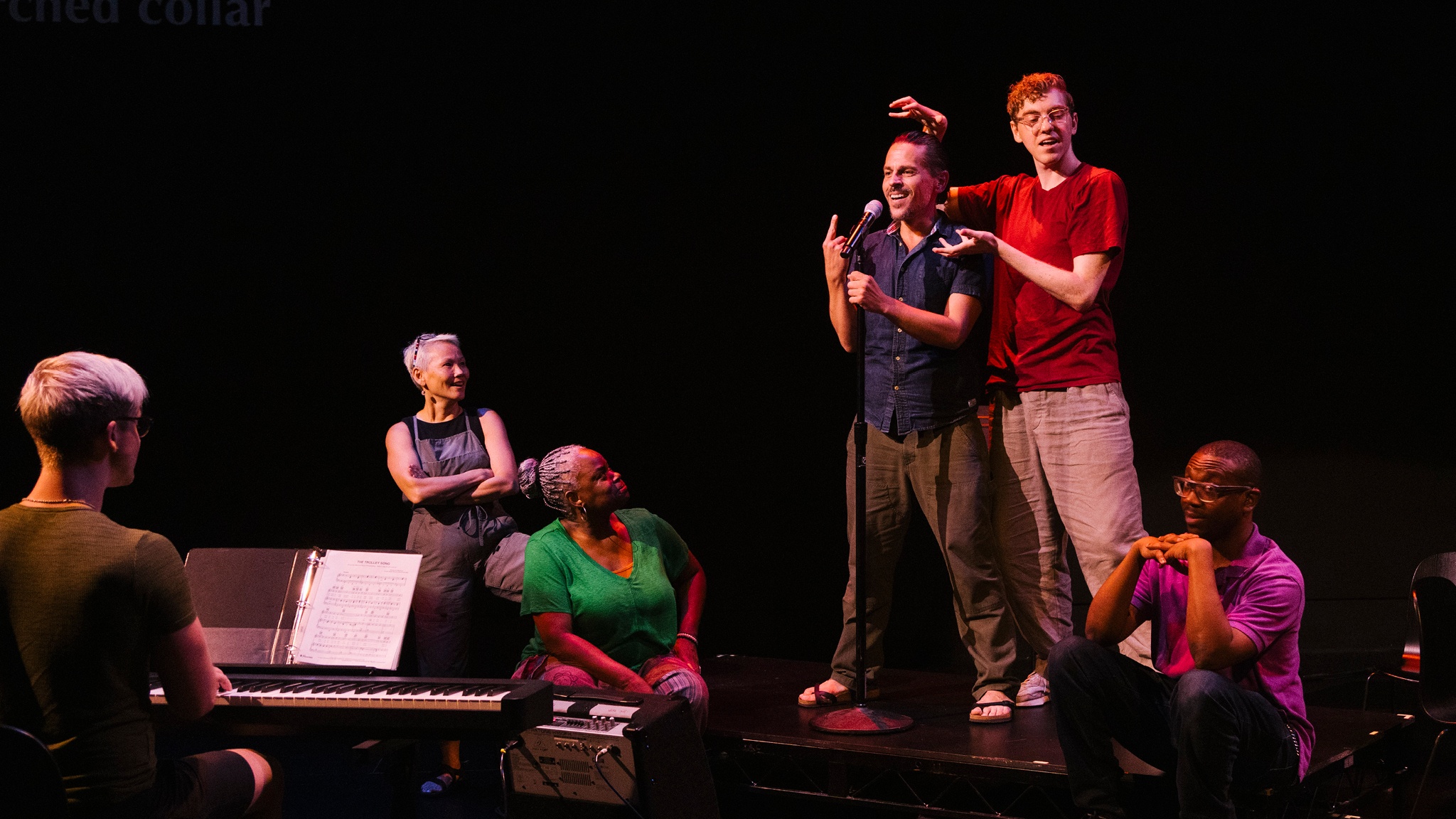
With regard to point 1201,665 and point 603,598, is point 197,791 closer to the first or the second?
point 603,598

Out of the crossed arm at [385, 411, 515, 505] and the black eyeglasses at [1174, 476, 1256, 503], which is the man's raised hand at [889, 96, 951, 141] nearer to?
the black eyeglasses at [1174, 476, 1256, 503]

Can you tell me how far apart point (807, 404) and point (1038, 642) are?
1.81m

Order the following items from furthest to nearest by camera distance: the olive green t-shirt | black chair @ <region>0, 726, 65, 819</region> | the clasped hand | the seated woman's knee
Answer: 1. the clasped hand
2. the seated woman's knee
3. the olive green t-shirt
4. black chair @ <region>0, 726, 65, 819</region>

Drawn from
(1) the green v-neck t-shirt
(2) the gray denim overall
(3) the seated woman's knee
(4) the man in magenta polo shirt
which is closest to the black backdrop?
(2) the gray denim overall

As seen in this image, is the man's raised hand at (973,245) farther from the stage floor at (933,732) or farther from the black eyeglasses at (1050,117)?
the stage floor at (933,732)

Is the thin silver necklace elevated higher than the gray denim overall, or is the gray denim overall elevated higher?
the thin silver necklace

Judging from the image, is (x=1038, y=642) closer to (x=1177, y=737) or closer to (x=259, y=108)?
(x=1177, y=737)

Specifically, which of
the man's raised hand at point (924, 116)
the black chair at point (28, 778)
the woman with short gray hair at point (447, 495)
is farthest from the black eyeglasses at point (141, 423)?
the man's raised hand at point (924, 116)

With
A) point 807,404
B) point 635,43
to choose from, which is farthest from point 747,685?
point 635,43

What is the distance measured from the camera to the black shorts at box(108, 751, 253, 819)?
2.10m

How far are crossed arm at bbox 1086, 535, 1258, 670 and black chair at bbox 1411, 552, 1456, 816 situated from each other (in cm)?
104

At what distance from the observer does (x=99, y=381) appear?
2133 millimetres

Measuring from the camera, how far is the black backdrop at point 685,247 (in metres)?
4.97

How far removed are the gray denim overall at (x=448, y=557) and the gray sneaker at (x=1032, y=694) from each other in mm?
1869
